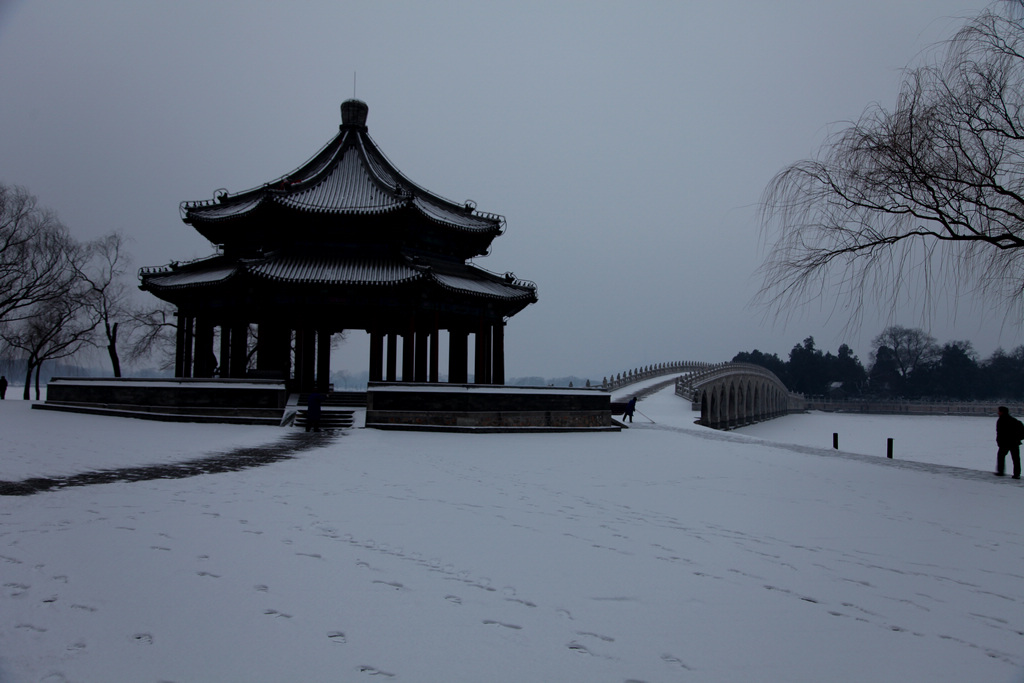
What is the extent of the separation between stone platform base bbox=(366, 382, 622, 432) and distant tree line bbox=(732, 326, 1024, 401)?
99402mm

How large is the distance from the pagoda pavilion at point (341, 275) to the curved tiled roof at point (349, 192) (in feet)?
0.20

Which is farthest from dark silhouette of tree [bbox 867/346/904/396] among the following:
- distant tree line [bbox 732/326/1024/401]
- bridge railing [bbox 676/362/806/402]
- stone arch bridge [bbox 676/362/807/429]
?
bridge railing [bbox 676/362/806/402]

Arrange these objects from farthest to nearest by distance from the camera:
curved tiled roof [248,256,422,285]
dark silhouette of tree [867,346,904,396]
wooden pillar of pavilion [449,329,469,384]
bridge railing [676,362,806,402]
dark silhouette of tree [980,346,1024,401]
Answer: dark silhouette of tree [867,346,904,396] → dark silhouette of tree [980,346,1024,401] → bridge railing [676,362,806,402] → wooden pillar of pavilion [449,329,469,384] → curved tiled roof [248,256,422,285]

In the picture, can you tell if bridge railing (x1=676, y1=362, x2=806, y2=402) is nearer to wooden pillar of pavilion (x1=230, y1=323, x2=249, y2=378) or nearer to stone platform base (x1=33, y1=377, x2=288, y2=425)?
wooden pillar of pavilion (x1=230, y1=323, x2=249, y2=378)

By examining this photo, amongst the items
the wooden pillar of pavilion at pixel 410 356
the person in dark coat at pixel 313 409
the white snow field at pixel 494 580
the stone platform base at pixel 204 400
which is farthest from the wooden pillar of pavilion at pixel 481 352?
the white snow field at pixel 494 580

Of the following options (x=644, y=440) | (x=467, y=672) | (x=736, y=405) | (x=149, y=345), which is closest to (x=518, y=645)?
(x=467, y=672)

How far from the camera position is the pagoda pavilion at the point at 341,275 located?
66.1ft

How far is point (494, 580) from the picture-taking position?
4.70 m

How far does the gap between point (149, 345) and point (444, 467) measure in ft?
105

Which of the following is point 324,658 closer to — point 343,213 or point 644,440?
point 644,440

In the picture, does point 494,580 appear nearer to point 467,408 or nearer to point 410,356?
point 467,408

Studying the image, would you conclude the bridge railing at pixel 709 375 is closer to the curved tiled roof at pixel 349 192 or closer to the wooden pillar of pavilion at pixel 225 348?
the curved tiled roof at pixel 349 192

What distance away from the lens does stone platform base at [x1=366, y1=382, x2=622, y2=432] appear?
17266 mm

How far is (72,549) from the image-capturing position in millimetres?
4824
